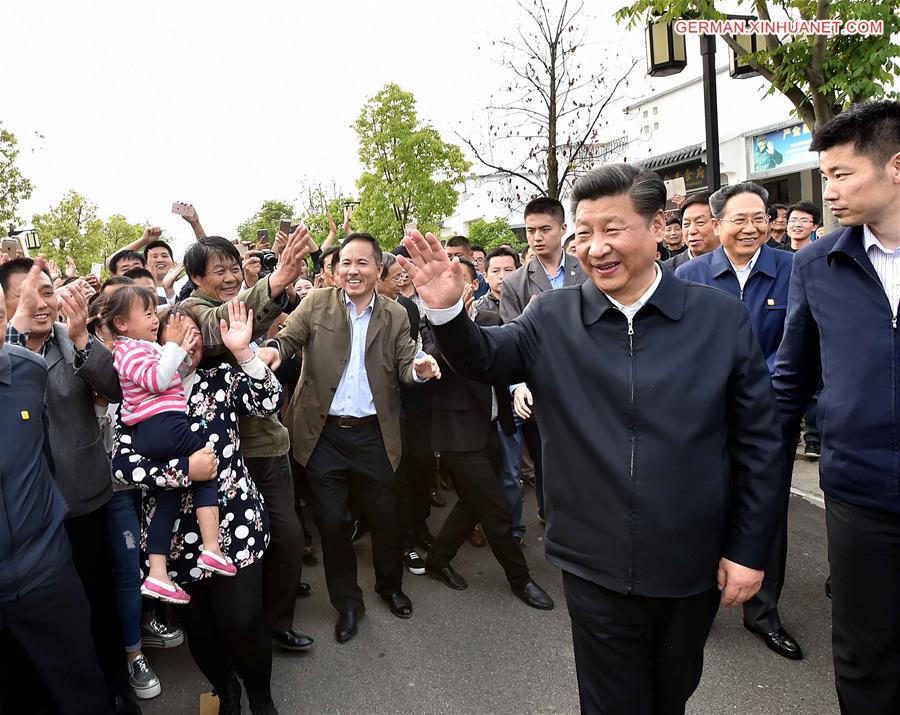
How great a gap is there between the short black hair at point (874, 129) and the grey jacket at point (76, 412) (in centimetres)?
303

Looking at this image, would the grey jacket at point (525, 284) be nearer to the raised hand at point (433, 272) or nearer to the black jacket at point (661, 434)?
the black jacket at point (661, 434)

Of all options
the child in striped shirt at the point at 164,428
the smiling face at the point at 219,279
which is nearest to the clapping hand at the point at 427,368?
the smiling face at the point at 219,279

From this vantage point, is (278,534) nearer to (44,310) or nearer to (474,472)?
(474,472)

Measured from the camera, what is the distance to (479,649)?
149 inches

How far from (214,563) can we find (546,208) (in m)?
3.53

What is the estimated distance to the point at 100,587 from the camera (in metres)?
3.33

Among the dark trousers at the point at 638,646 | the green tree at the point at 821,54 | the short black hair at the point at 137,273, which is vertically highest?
the green tree at the point at 821,54

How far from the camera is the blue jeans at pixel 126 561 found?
3.53 m

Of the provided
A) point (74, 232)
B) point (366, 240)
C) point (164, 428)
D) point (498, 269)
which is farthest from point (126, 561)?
point (74, 232)

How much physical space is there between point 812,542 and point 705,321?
11.8 ft

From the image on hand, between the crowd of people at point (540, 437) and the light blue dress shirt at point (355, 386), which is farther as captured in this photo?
the light blue dress shirt at point (355, 386)

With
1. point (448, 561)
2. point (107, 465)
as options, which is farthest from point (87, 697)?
point (448, 561)

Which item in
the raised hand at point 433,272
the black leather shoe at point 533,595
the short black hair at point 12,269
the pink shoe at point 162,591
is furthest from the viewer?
the black leather shoe at point 533,595

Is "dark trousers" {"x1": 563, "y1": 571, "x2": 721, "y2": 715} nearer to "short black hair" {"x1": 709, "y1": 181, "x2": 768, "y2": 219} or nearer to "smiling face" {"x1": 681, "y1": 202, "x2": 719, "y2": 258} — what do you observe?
"short black hair" {"x1": 709, "y1": 181, "x2": 768, "y2": 219}
